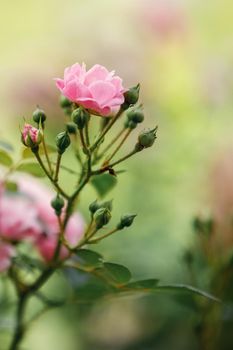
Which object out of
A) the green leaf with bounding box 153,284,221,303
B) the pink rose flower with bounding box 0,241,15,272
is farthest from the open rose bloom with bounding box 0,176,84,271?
the green leaf with bounding box 153,284,221,303

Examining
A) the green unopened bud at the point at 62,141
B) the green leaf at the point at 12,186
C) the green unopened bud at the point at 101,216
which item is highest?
the green unopened bud at the point at 62,141

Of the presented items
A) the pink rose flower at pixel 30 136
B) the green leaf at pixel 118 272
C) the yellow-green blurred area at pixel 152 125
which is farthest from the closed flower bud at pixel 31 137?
the yellow-green blurred area at pixel 152 125

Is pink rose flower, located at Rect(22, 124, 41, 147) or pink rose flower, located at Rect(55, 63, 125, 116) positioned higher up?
pink rose flower, located at Rect(55, 63, 125, 116)

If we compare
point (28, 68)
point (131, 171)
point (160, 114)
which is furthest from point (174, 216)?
point (28, 68)

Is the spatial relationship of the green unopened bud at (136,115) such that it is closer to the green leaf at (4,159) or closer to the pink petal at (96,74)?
the pink petal at (96,74)

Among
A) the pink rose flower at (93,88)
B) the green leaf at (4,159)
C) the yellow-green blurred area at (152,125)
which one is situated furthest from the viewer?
the yellow-green blurred area at (152,125)

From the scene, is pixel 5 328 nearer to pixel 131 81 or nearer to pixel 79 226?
pixel 79 226

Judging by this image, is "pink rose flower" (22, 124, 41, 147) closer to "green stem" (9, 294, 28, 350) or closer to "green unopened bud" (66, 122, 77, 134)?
"green unopened bud" (66, 122, 77, 134)
